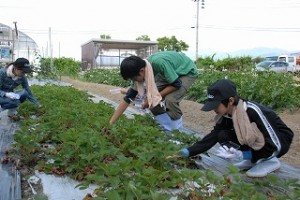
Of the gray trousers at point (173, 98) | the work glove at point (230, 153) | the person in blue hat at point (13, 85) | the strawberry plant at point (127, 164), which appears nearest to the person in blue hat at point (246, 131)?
the strawberry plant at point (127, 164)

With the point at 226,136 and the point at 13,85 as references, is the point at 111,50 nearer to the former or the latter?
the point at 13,85

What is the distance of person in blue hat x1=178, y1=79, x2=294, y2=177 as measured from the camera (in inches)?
109

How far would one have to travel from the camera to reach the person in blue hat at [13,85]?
17.3 feet

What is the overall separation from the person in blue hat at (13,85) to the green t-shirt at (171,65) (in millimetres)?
2004

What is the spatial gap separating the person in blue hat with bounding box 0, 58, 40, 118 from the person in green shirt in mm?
1952

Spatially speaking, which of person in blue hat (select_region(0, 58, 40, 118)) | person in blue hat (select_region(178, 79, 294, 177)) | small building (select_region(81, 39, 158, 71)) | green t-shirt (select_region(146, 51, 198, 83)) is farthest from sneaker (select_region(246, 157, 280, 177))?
small building (select_region(81, 39, 158, 71))

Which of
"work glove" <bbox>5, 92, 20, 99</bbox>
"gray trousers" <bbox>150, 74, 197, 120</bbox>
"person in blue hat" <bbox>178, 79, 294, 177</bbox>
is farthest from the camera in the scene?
"work glove" <bbox>5, 92, 20, 99</bbox>

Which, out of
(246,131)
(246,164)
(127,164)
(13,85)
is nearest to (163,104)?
(246,164)

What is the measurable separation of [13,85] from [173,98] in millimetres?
2736

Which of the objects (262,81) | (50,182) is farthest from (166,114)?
(262,81)

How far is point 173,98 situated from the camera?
4.32 metres

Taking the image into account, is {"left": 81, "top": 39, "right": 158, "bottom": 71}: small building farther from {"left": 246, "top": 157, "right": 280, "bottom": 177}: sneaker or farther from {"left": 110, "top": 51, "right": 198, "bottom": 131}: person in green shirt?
{"left": 246, "top": 157, "right": 280, "bottom": 177}: sneaker

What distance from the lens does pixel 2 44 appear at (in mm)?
17234

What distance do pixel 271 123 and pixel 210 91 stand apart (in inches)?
22.8
